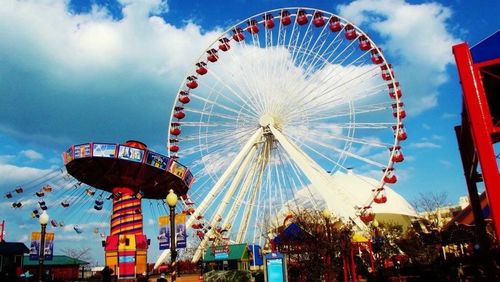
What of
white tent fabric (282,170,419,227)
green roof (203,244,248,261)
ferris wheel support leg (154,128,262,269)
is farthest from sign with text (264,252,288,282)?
white tent fabric (282,170,419,227)

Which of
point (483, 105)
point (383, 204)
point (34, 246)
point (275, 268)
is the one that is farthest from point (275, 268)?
point (383, 204)

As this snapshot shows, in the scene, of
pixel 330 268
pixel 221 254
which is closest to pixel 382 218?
pixel 221 254

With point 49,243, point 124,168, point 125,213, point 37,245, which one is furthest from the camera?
point 125,213

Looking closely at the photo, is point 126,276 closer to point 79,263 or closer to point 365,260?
point 365,260

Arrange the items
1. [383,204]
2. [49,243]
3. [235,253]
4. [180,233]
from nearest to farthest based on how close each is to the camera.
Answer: [180,233]
[49,243]
[235,253]
[383,204]

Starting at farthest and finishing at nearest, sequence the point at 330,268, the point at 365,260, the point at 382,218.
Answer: the point at 382,218, the point at 365,260, the point at 330,268

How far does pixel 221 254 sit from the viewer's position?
4581cm

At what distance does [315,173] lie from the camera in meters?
34.8

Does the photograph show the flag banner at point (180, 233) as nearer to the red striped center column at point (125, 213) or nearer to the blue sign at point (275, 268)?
the blue sign at point (275, 268)

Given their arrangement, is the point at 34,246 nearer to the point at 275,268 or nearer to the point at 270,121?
the point at 275,268

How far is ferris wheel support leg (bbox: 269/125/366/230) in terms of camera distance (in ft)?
114

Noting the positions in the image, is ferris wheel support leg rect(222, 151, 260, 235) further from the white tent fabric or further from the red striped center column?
Answer: the white tent fabric

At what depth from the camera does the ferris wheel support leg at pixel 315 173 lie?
34.7 m

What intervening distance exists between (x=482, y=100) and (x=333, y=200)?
2670cm
